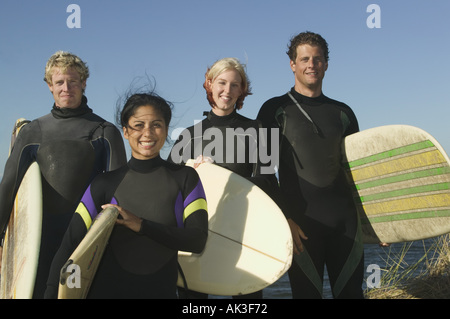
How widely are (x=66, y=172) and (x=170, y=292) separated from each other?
1262 millimetres

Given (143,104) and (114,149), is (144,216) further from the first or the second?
(114,149)

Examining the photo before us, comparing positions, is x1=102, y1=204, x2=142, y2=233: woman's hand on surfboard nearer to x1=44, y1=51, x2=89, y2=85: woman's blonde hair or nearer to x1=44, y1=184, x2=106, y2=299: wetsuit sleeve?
x1=44, y1=184, x2=106, y2=299: wetsuit sleeve

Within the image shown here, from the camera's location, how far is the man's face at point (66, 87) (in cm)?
311

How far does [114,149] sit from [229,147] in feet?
2.69

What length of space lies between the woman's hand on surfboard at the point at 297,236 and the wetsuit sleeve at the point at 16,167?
1.92 m

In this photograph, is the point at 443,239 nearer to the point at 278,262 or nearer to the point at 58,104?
the point at 278,262

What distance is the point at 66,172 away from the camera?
3.01 m

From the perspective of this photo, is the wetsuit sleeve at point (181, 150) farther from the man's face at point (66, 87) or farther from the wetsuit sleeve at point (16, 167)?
the wetsuit sleeve at point (16, 167)

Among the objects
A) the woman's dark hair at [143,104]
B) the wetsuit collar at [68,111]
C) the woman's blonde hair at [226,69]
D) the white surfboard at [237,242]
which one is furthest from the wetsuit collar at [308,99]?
the wetsuit collar at [68,111]

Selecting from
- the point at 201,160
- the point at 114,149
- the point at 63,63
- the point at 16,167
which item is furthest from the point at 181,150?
the point at 16,167

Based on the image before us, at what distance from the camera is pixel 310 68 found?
3297 mm

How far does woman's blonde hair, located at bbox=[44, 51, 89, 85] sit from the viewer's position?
123 inches

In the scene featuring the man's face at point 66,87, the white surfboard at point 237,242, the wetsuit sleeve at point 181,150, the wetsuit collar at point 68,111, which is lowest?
the white surfboard at point 237,242

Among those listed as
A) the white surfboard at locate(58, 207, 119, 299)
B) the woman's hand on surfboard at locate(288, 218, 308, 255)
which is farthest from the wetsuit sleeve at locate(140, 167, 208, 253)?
the woman's hand on surfboard at locate(288, 218, 308, 255)
